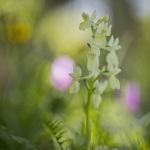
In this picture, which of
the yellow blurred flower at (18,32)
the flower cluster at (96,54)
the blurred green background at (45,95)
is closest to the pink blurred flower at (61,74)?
the blurred green background at (45,95)

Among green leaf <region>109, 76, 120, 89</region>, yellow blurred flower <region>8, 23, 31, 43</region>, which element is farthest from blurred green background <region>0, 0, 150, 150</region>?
green leaf <region>109, 76, 120, 89</region>

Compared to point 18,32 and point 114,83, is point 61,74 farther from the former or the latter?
point 114,83

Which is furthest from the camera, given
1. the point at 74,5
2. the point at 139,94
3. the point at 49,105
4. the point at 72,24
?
the point at 74,5

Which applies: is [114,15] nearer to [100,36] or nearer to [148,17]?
[148,17]

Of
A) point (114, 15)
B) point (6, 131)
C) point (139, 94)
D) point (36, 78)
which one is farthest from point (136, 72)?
point (114, 15)

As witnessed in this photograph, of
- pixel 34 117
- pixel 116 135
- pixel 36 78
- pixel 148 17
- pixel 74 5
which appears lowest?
pixel 116 135

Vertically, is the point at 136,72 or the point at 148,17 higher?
the point at 148,17

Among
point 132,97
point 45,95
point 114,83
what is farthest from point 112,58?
point 132,97
